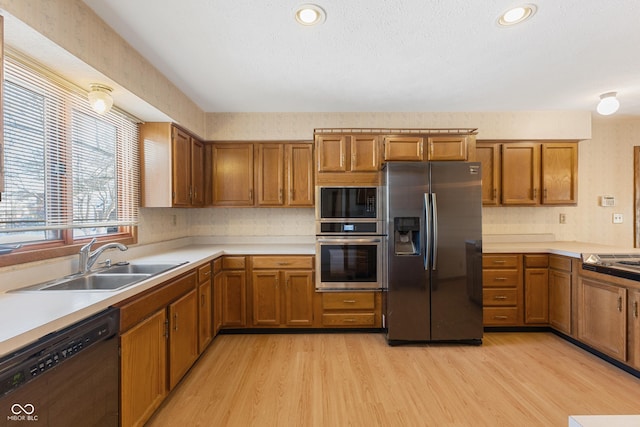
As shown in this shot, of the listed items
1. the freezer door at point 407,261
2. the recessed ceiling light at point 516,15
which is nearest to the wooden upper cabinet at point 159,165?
the freezer door at point 407,261

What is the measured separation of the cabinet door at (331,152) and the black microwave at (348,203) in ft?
0.78

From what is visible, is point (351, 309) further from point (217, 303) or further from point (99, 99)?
point (99, 99)

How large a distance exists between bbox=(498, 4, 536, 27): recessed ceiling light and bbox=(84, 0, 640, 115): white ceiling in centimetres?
5

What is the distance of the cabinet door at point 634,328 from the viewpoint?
205cm

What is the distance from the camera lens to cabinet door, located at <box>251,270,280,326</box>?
2820mm

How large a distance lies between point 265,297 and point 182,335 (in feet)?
3.13

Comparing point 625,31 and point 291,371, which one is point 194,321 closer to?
point 291,371

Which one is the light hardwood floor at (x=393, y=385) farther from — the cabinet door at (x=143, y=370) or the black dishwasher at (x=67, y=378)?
the black dishwasher at (x=67, y=378)

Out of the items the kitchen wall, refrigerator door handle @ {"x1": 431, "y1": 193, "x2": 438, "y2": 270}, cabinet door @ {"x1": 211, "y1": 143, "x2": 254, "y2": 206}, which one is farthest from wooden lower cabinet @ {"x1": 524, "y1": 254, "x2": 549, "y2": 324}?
cabinet door @ {"x1": 211, "y1": 143, "x2": 254, "y2": 206}

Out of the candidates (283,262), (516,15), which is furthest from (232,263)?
(516,15)

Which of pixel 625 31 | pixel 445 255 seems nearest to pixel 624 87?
pixel 625 31

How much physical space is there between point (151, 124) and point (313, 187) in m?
1.70

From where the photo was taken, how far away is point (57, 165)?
1.75m

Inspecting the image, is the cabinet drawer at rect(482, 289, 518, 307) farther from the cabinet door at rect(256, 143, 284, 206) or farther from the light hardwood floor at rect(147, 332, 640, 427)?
the cabinet door at rect(256, 143, 284, 206)
